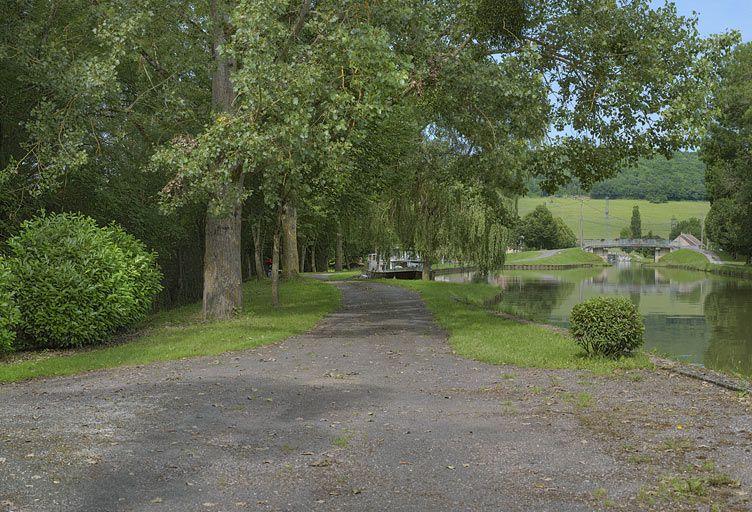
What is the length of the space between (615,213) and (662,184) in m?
20.1

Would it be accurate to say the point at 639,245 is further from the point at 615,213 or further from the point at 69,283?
the point at 69,283

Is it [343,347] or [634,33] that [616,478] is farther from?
[634,33]

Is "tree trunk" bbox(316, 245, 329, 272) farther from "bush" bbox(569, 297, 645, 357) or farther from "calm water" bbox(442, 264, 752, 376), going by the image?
"bush" bbox(569, 297, 645, 357)

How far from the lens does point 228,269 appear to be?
18844mm

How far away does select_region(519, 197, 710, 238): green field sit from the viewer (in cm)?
16216

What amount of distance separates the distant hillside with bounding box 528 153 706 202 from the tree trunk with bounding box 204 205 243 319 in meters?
120

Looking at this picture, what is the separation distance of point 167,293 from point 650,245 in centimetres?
11302

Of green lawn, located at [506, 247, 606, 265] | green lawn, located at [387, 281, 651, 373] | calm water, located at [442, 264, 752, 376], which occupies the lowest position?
calm water, located at [442, 264, 752, 376]

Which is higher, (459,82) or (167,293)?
(459,82)

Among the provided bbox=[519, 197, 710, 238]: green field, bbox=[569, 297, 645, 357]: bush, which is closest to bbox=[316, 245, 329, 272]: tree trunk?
bbox=[569, 297, 645, 357]: bush

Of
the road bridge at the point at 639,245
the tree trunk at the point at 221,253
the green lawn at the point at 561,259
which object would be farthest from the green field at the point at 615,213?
the tree trunk at the point at 221,253

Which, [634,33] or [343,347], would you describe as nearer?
[343,347]

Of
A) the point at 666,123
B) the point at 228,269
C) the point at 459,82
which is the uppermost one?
the point at 459,82

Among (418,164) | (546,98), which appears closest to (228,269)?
(546,98)
